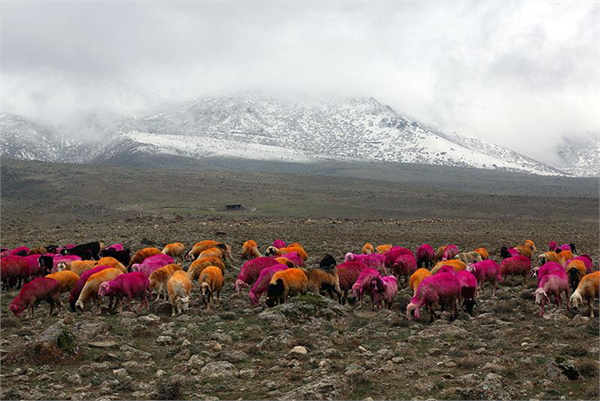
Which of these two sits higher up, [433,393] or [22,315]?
[433,393]

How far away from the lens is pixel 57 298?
15219 millimetres

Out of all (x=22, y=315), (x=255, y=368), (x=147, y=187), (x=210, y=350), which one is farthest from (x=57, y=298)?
(x=147, y=187)

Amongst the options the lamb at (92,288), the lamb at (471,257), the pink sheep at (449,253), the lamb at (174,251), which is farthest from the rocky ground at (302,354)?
the lamb at (174,251)

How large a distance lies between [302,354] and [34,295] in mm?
8281

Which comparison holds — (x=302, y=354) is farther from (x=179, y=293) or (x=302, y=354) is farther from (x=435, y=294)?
(x=179, y=293)

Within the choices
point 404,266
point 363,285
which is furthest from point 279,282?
point 404,266

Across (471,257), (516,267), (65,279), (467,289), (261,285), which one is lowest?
(65,279)

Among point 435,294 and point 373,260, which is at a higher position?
point 435,294

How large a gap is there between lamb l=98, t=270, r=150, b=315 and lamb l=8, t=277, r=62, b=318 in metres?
1.13

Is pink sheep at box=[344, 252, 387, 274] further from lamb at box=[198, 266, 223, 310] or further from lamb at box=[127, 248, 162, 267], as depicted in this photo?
lamb at box=[127, 248, 162, 267]

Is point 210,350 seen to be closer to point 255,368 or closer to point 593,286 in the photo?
point 255,368

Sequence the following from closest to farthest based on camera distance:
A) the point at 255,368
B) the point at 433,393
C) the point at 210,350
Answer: the point at 433,393
the point at 255,368
the point at 210,350

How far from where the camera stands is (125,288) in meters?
15.0

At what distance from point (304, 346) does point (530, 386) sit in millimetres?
4494
